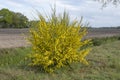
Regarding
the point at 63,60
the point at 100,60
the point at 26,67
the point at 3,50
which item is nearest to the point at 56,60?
the point at 63,60

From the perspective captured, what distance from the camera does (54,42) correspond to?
11312 mm

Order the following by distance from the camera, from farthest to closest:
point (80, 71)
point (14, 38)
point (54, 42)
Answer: point (14, 38)
point (80, 71)
point (54, 42)

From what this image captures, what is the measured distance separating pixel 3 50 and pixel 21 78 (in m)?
8.08

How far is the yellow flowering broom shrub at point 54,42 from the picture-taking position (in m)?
11.3

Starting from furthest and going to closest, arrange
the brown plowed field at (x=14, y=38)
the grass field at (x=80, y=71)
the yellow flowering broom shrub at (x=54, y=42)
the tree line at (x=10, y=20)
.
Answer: the tree line at (x=10, y=20) → the brown plowed field at (x=14, y=38) → the yellow flowering broom shrub at (x=54, y=42) → the grass field at (x=80, y=71)

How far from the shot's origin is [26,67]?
11719 millimetres

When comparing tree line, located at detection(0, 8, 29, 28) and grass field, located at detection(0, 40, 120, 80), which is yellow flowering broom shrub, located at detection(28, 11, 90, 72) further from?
tree line, located at detection(0, 8, 29, 28)

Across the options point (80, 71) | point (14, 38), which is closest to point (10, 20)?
point (14, 38)

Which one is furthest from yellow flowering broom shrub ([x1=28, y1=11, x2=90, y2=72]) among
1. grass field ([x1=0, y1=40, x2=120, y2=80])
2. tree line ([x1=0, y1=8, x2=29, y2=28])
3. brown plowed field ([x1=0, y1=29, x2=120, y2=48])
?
tree line ([x1=0, y1=8, x2=29, y2=28])

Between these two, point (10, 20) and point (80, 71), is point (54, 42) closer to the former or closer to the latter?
point (80, 71)

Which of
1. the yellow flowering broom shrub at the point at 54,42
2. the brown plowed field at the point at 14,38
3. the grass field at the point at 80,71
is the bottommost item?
the brown plowed field at the point at 14,38

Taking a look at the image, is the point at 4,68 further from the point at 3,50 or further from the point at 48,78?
the point at 3,50

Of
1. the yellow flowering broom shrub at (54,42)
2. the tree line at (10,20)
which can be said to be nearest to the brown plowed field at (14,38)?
the yellow flowering broom shrub at (54,42)

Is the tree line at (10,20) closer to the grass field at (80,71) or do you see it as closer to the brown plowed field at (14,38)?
the brown plowed field at (14,38)
